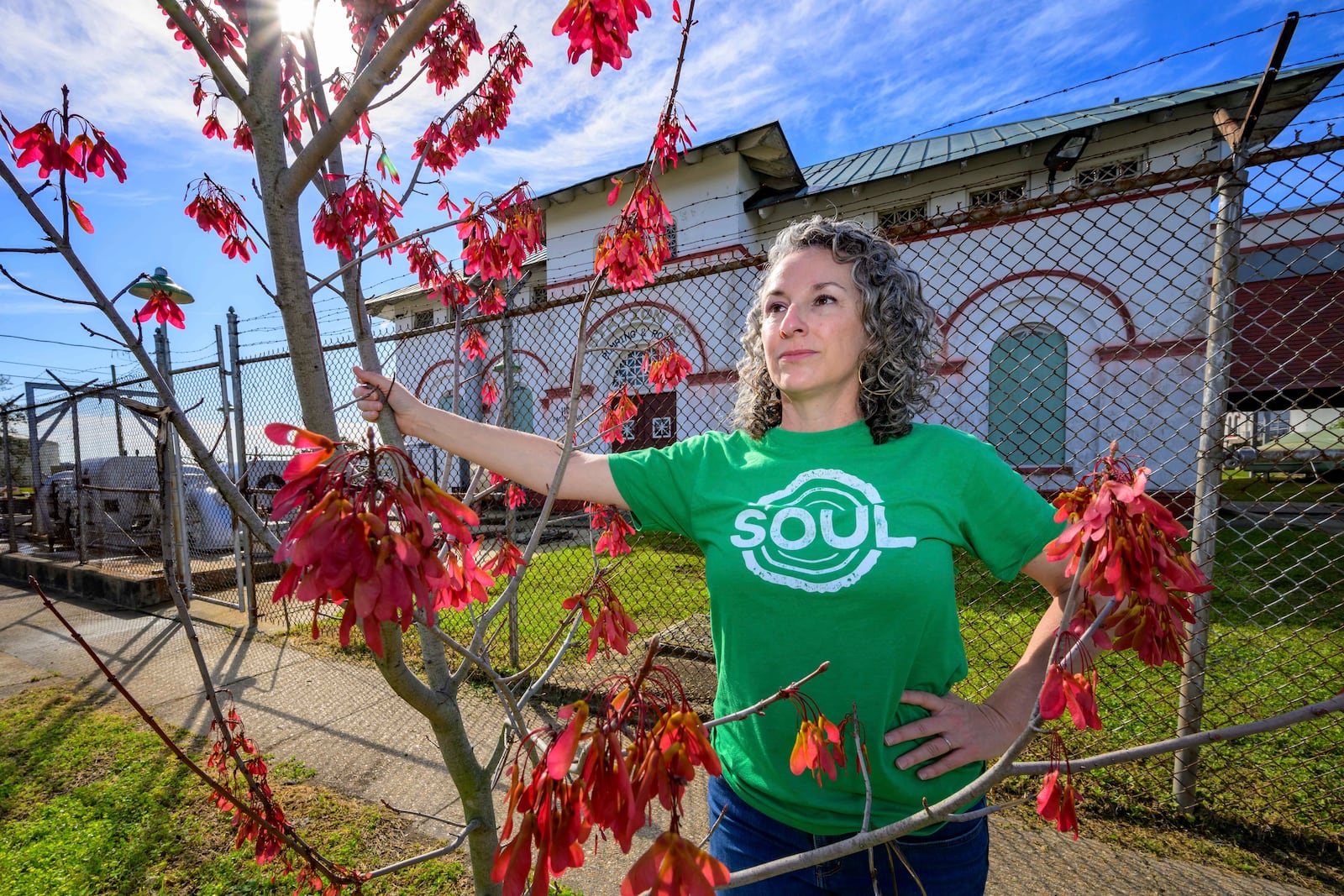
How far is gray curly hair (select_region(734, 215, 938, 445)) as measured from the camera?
4.61 feet

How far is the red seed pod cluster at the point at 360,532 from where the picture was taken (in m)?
0.70

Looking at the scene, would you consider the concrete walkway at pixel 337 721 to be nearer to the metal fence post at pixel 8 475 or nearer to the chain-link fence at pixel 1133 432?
the chain-link fence at pixel 1133 432

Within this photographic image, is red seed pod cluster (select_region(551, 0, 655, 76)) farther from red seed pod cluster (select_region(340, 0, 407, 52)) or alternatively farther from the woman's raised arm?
the woman's raised arm

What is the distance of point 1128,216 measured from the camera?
307 inches

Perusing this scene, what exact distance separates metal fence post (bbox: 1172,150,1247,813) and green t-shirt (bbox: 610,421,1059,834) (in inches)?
59.9

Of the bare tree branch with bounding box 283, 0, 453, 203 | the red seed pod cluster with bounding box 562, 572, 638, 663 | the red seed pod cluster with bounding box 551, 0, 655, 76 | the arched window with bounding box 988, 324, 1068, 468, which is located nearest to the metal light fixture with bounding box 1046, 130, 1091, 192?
the arched window with bounding box 988, 324, 1068, 468

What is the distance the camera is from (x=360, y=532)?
0.70m

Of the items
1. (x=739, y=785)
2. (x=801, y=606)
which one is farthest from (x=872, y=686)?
(x=739, y=785)

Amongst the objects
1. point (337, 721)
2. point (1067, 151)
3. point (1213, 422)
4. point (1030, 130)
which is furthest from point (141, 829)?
point (1030, 130)

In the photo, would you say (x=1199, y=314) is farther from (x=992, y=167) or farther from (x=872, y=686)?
(x=872, y=686)

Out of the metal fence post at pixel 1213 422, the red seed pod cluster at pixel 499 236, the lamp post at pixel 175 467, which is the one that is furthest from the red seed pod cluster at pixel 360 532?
the lamp post at pixel 175 467

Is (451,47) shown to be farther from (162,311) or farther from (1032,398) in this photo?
(1032,398)

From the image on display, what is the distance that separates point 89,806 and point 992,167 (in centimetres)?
Result: 1272

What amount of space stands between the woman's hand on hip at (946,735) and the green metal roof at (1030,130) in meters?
8.87
